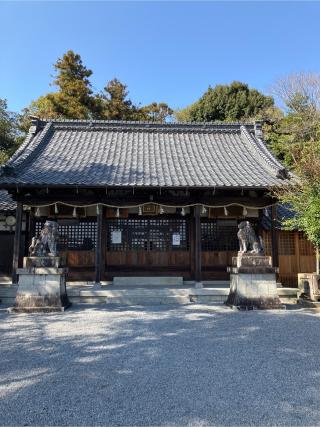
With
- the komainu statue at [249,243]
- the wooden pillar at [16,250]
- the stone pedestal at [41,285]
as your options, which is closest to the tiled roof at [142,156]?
the wooden pillar at [16,250]

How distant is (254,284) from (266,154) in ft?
21.4

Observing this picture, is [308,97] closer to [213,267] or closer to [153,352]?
[213,267]

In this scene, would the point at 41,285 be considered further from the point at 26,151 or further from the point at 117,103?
the point at 117,103

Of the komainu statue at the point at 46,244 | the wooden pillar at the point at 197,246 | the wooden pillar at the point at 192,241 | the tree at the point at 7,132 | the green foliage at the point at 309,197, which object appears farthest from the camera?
the tree at the point at 7,132

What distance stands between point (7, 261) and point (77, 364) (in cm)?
940

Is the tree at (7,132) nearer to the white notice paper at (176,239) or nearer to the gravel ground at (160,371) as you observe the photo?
the white notice paper at (176,239)

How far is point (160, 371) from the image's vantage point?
4.41 metres

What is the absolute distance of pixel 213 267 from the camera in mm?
12211

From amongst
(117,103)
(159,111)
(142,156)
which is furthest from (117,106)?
(142,156)

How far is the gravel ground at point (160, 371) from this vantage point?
331cm

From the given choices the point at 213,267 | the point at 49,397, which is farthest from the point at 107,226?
the point at 49,397

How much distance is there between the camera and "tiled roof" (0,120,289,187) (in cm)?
1065

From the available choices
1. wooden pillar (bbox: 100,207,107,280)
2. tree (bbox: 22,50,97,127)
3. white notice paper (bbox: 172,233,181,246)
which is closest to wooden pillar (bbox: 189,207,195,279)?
white notice paper (bbox: 172,233,181,246)

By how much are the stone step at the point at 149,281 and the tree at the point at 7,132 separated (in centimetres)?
1694
